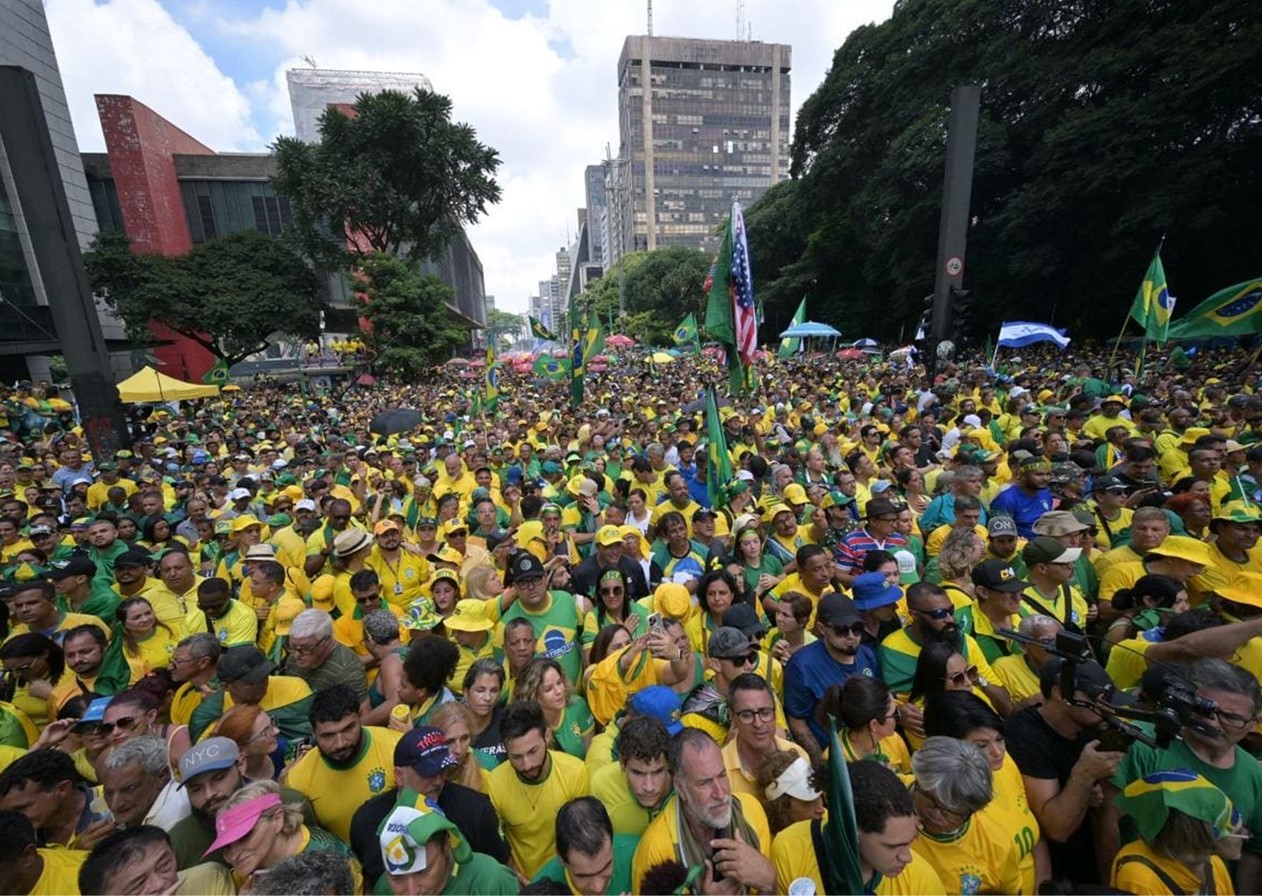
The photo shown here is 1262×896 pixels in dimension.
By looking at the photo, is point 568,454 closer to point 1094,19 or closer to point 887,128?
point 1094,19

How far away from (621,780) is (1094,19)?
32.9 meters

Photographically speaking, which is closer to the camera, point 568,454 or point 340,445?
point 568,454

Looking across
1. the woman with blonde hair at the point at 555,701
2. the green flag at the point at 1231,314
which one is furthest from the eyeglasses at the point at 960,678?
the green flag at the point at 1231,314

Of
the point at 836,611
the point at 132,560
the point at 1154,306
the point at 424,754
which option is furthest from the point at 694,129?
the point at 424,754

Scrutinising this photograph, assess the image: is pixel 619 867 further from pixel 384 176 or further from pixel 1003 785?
pixel 384 176

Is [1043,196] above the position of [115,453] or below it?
above

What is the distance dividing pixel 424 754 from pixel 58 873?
1454 mm

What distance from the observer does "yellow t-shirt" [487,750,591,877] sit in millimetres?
2541

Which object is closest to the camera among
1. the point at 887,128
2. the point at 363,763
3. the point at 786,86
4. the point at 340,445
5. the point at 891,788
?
the point at 891,788

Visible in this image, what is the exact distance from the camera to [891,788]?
72.1 inches

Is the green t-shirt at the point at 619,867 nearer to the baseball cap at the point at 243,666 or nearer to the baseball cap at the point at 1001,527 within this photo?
the baseball cap at the point at 243,666

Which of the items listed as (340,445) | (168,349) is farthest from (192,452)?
(168,349)

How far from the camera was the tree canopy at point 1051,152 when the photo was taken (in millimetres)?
18516

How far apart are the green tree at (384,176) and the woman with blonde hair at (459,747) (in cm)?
3570
